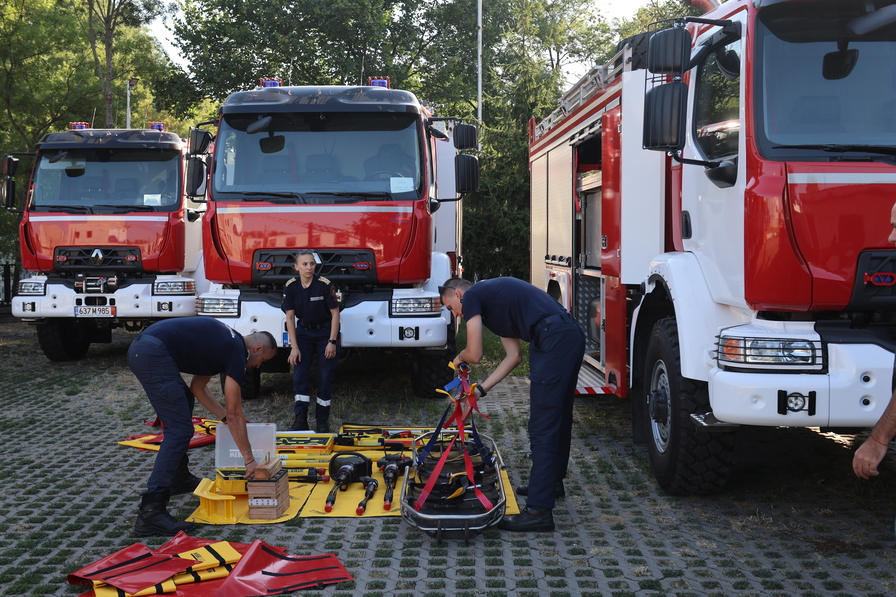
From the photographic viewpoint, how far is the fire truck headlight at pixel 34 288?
10.5m

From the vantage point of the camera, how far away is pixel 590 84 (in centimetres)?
771

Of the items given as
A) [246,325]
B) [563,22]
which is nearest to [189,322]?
[246,325]

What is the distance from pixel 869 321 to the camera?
4375mm

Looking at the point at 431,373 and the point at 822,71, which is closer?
the point at 822,71

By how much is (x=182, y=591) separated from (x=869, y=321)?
12.2ft

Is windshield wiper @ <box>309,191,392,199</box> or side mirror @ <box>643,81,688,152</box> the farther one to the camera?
windshield wiper @ <box>309,191,392,199</box>

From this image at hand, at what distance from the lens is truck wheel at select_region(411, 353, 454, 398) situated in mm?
8758

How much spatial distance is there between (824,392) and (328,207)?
194 inches

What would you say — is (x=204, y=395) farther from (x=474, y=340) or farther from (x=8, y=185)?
(x=8, y=185)

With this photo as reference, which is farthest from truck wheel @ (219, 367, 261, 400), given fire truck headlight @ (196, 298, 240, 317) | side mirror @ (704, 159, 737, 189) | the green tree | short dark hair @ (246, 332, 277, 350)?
the green tree

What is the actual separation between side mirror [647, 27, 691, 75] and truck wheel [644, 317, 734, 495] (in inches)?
66.5

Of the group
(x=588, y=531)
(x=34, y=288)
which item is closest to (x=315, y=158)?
(x=588, y=531)

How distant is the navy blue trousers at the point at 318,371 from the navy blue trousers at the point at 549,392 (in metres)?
2.86

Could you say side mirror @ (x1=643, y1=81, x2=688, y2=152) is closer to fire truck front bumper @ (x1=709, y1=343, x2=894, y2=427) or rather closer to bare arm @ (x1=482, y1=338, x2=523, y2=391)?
fire truck front bumper @ (x1=709, y1=343, x2=894, y2=427)
